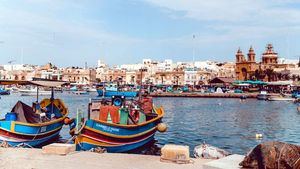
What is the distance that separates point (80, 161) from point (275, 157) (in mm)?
6041

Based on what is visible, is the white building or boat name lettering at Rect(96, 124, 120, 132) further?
the white building

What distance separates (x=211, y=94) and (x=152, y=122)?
269 feet

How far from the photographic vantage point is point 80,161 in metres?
11.5

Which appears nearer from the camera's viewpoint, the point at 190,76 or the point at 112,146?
the point at 112,146

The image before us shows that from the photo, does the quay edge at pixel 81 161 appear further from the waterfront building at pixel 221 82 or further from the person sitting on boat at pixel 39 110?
the waterfront building at pixel 221 82

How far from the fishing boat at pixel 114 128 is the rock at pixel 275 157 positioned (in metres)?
9.78

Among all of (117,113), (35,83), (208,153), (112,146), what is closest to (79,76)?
(35,83)

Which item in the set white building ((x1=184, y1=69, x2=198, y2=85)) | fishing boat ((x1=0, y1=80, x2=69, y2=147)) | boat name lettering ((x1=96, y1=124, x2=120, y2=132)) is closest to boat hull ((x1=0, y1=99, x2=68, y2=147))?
fishing boat ((x1=0, y1=80, x2=69, y2=147))

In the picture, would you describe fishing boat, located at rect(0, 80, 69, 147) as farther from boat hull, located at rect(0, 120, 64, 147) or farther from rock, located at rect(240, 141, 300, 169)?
rock, located at rect(240, 141, 300, 169)

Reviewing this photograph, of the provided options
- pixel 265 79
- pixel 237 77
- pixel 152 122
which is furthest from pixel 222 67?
pixel 152 122

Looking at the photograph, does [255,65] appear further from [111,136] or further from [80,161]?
[80,161]

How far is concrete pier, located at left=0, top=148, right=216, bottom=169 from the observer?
1077 cm

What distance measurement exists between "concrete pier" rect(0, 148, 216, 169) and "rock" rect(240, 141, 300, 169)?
3.05 metres

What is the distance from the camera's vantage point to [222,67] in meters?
188
